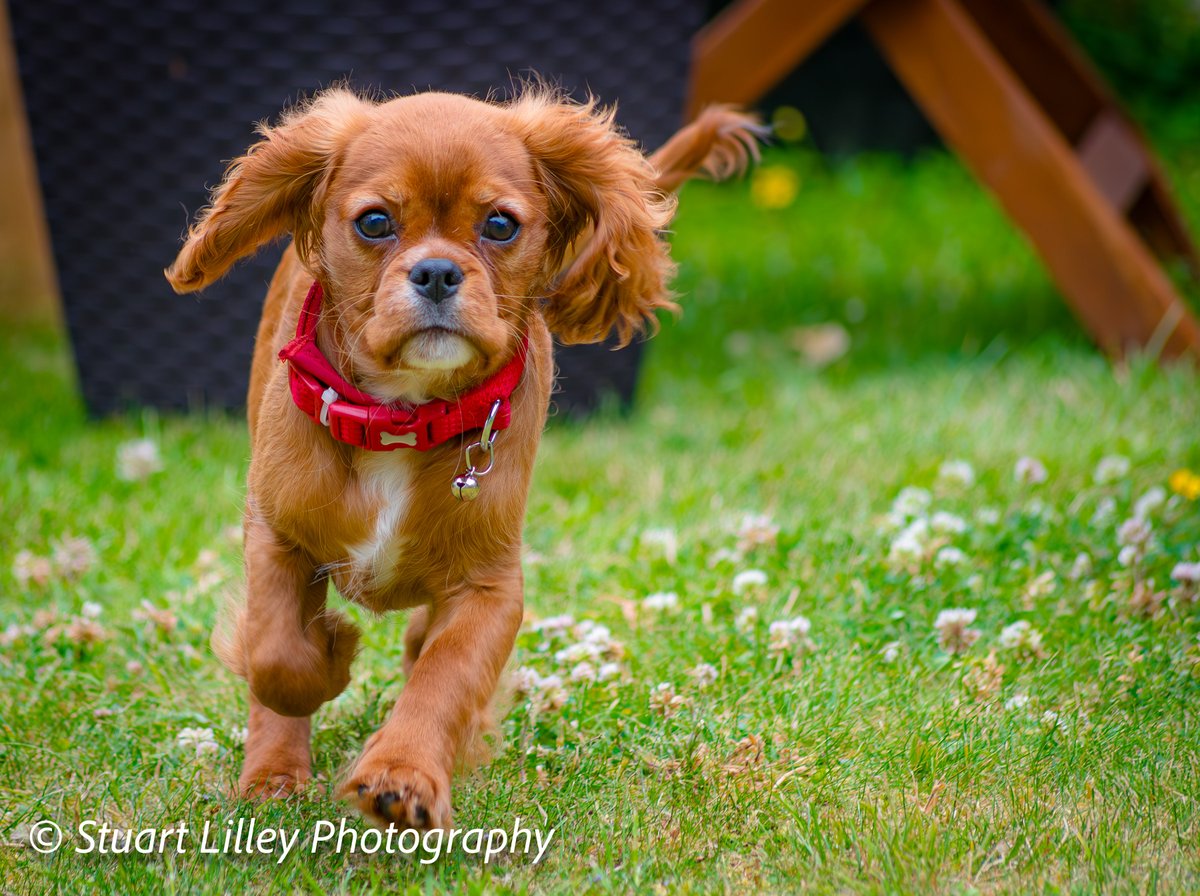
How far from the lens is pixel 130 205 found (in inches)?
169

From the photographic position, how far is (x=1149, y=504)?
350 cm

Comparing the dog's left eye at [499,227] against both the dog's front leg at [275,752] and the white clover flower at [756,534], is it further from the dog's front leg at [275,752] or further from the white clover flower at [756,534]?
the white clover flower at [756,534]

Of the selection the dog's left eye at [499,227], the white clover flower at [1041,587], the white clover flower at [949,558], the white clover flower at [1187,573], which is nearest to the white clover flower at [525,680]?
the dog's left eye at [499,227]

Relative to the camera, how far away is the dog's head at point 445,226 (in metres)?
2.16

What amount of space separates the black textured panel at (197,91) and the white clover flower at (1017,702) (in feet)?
6.91

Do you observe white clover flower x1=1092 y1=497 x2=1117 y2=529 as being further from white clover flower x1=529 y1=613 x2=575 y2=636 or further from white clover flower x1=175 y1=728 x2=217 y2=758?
white clover flower x1=175 y1=728 x2=217 y2=758

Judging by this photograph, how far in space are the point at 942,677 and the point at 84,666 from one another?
1776 mm

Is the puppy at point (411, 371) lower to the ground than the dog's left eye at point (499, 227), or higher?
lower

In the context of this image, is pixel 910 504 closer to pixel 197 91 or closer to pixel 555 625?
pixel 555 625

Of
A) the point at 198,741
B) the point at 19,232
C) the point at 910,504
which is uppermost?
the point at 910,504

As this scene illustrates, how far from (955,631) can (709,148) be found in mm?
1172

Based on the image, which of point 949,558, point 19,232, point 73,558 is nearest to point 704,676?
point 949,558

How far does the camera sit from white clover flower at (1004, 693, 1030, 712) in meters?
2.68

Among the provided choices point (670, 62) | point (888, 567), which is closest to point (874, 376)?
point (670, 62)
